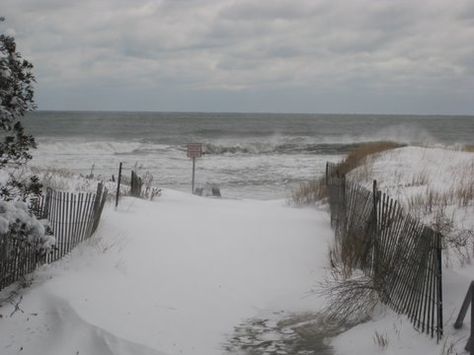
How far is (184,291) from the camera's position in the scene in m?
7.45

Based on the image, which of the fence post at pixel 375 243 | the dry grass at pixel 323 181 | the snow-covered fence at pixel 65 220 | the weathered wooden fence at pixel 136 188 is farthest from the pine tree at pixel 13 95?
the dry grass at pixel 323 181

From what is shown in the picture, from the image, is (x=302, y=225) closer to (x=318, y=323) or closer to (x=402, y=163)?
(x=318, y=323)

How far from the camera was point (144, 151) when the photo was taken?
41.9 m

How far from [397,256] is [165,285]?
3.05 metres

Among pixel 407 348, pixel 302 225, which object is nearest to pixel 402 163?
pixel 302 225

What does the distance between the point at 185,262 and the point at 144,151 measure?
111 feet

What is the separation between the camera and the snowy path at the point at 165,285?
5.87 metres

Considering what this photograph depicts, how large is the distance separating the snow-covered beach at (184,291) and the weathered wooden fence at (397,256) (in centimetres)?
18

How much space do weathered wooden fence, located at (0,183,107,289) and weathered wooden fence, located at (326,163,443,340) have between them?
12.0 ft

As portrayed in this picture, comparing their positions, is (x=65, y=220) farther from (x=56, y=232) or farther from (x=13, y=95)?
(x=13, y=95)

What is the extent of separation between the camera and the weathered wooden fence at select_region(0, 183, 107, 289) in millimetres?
6730

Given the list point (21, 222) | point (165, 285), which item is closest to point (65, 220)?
point (165, 285)

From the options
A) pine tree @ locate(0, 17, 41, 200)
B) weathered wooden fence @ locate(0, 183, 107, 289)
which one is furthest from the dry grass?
pine tree @ locate(0, 17, 41, 200)

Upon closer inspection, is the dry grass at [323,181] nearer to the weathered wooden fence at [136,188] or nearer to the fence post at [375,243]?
the weathered wooden fence at [136,188]
